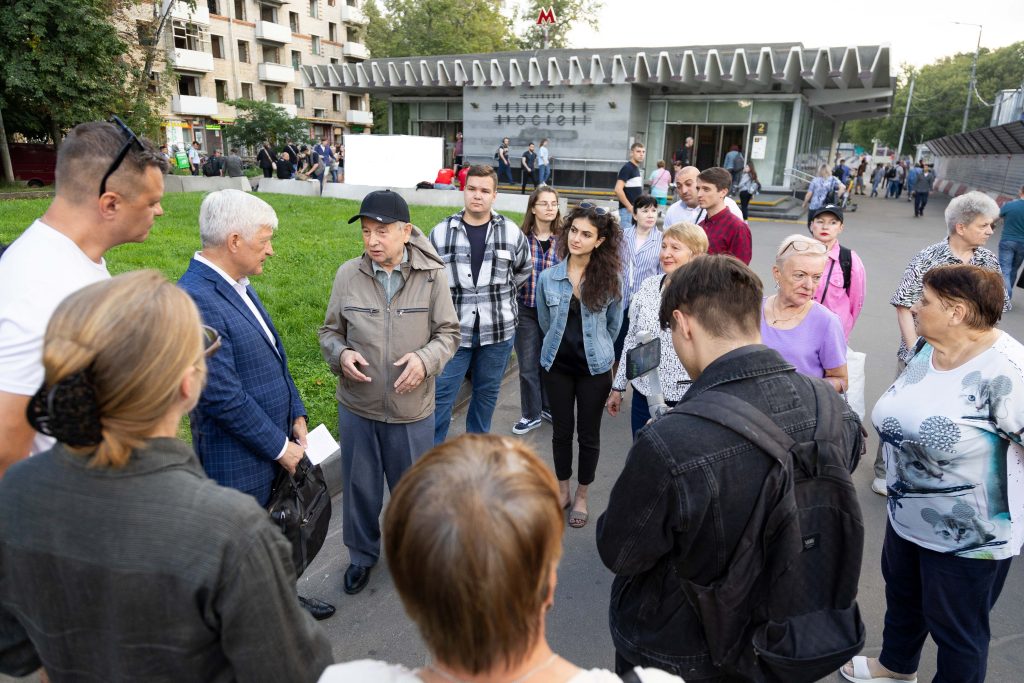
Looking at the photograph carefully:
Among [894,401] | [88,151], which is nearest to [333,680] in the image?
[88,151]

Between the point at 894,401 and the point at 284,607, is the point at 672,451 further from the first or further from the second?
the point at 894,401

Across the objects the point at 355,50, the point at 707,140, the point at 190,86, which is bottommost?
the point at 707,140

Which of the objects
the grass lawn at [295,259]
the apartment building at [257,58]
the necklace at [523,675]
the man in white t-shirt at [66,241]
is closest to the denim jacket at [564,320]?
the grass lawn at [295,259]

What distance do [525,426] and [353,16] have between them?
6140cm

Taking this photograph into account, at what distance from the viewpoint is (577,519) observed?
3980 mm

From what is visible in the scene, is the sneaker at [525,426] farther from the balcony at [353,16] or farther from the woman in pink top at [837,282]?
the balcony at [353,16]

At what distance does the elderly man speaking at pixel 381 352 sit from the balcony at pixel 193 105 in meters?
46.8

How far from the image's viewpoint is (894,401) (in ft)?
8.11

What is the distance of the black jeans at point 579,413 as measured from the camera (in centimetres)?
392

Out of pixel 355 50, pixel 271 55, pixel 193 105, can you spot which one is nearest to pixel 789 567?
pixel 193 105

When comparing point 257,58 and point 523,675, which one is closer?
point 523,675

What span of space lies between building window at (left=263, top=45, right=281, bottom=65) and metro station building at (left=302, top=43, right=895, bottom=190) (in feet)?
68.5

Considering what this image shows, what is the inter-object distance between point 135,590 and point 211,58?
52.2 meters

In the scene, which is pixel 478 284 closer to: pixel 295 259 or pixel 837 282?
pixel 837 282
